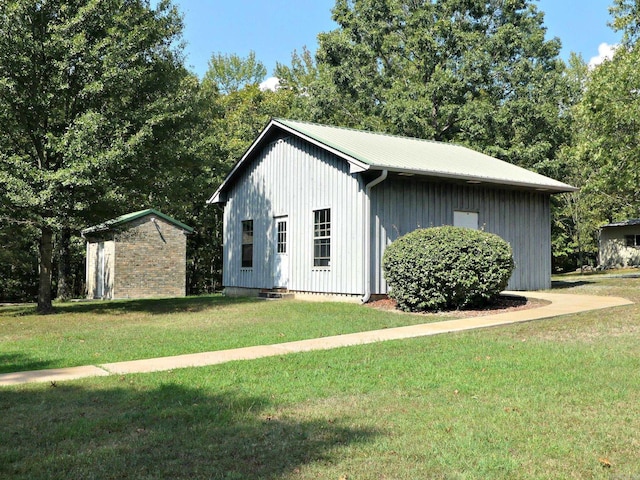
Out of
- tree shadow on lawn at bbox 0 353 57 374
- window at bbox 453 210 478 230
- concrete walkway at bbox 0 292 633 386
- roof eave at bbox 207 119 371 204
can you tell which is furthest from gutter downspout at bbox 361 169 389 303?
tree shadow on lawn at bbox 0 353 57 374

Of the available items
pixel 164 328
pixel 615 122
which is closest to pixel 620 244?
pixel 615 122

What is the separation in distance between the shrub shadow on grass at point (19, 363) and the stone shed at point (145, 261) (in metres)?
16.4

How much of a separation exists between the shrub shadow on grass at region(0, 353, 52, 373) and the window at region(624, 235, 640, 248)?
38.7 m

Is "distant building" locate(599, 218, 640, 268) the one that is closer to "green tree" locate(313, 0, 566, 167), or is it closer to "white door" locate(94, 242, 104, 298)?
"green tree" locate(313, 0, 566, 167)

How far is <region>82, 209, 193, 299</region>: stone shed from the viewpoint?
2527 centimetres

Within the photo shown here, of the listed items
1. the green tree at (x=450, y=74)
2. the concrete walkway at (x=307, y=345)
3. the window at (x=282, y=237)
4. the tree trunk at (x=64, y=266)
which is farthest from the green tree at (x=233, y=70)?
the concrete walkway at (x=307, y=345)

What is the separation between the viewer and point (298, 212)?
17516 millimetres

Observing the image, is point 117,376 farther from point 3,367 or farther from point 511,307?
point 511,307

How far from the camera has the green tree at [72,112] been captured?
14.0m

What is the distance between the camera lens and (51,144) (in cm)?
1420

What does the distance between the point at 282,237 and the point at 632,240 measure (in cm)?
2960

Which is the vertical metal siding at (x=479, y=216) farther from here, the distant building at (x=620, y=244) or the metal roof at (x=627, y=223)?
the distant building at (x=620, y=244)

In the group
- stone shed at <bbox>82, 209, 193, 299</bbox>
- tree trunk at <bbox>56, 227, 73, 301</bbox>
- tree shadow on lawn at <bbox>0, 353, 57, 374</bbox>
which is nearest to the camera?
tree shadow on lawn at <bbox>0, 353, 57, 374</bbox>

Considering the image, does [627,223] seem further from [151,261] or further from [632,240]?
[151,261]
